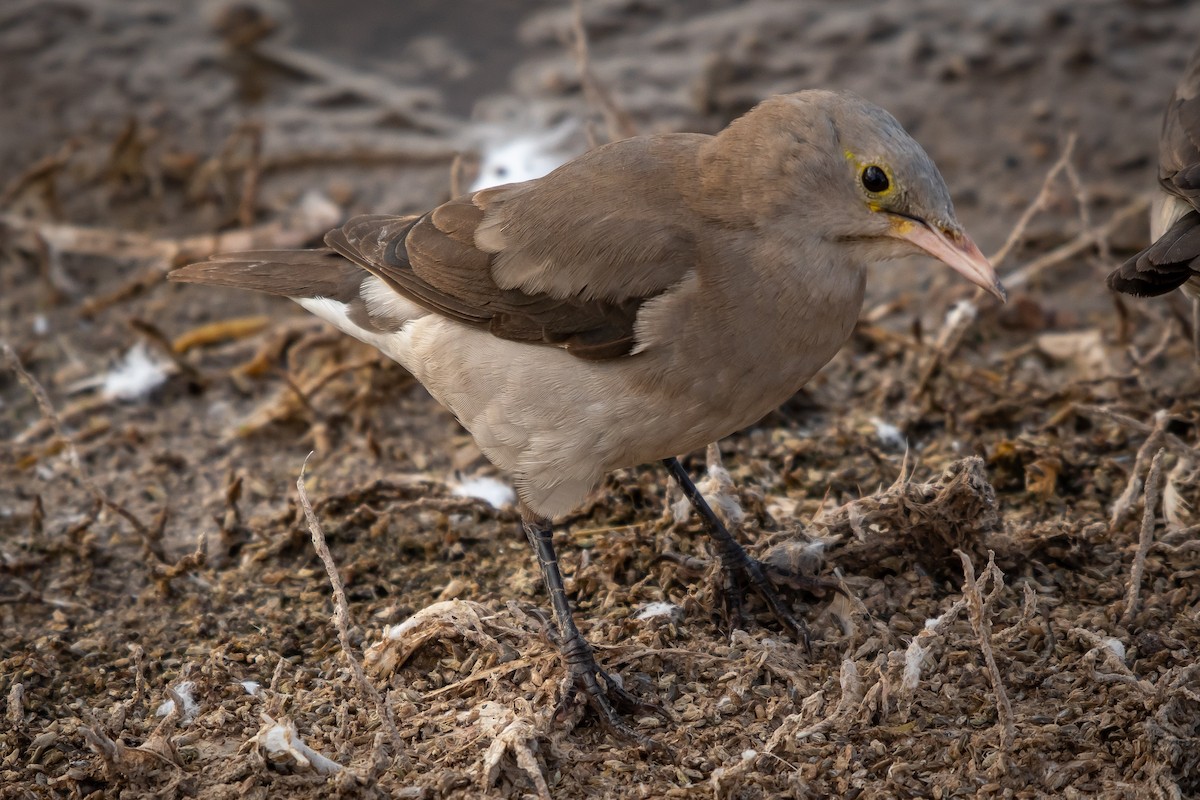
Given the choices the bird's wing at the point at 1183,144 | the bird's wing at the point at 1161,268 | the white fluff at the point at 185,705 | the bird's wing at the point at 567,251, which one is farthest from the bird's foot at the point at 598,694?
the bird's wing at the point at 1183,144

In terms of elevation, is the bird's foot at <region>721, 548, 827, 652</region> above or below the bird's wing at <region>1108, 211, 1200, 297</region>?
below

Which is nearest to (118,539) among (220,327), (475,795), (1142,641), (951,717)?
(220,327)

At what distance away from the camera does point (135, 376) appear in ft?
20.0

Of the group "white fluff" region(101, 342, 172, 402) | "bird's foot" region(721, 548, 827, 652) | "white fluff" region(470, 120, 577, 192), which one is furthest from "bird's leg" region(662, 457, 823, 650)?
"white fluff" region(470, 120, 577, 192)

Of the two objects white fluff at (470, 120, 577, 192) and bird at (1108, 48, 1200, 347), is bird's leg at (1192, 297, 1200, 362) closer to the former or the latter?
bird at (1108, 48, 1200, 347)

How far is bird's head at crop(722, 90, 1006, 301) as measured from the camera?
3.79 metres

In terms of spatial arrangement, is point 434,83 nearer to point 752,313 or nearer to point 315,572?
point 315,572

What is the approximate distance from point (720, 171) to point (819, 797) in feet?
6.05

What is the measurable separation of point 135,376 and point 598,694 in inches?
124

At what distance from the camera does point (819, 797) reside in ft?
11.9

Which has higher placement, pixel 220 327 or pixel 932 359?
pixel 932 359

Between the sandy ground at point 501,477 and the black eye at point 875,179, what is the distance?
1024 mm

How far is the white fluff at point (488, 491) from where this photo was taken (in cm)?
515

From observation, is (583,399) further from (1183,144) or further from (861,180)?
(1183,144)
